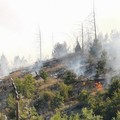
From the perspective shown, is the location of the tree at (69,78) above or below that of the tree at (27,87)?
above

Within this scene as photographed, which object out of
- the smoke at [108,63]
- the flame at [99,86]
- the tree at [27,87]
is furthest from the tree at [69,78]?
the tree at [27,87]

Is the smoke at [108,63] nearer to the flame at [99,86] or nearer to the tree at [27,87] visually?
the flame at [99,86]

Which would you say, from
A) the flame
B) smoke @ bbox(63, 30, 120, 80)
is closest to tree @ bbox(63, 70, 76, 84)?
the flame

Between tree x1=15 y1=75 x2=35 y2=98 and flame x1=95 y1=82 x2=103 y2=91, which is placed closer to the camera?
flame x1=95 y1=82 x2=103 y2=91

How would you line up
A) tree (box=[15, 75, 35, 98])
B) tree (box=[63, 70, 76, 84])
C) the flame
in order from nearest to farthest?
the flame → tree (box=[15, 75, 35, 98]) → tree (box=[63, 70, 76, 84])

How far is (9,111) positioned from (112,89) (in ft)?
40.3

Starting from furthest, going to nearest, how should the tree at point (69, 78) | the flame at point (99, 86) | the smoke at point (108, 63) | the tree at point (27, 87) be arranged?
the smoke at point (108, 63) → the tree at point (69, 78) → the tree at point (27, 87) → the flame at point (99, 86)

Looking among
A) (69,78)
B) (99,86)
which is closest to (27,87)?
(69,78)

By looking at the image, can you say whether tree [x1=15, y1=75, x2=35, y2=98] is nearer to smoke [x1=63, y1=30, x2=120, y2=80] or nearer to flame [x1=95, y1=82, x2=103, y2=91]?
flame [x1=95, y1=82, x2=103, y2=91]

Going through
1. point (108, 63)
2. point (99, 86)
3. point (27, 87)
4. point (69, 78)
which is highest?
point (108, 63)

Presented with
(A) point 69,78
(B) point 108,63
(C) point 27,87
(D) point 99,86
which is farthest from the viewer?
(B) point 108,63

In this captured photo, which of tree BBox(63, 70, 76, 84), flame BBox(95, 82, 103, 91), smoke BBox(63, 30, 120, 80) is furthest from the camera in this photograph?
smoke BBox(63, 30, 120, 80)

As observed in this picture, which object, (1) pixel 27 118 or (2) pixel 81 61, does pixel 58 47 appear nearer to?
(2) pixel 81 61

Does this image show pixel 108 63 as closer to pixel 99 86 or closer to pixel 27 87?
pixel 99 86
